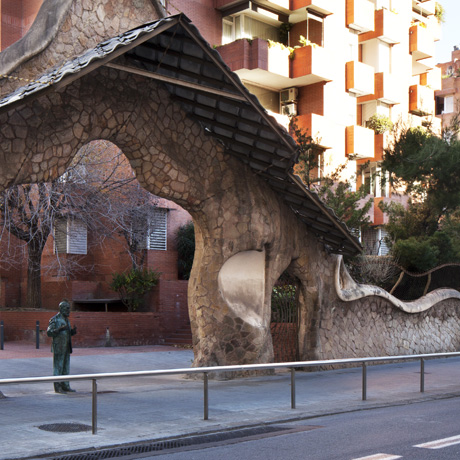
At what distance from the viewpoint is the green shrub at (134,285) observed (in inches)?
1027

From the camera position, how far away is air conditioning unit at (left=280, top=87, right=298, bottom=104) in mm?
35438

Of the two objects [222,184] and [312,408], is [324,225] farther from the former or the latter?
[312,408]

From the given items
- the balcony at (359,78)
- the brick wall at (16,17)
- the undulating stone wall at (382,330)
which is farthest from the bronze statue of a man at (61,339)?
the balcony at (359,78)

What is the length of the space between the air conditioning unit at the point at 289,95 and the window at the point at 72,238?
12.1 metres

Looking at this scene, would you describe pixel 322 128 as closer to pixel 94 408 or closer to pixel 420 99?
pixel 420 99

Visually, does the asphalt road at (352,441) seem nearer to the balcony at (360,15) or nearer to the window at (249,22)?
the window at (249,22)

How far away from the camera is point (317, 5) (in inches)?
1335

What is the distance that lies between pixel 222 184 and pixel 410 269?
14087 mm

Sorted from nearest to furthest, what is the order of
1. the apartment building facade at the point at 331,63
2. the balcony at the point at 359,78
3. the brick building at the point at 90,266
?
the brick building at the point at 90,266 → the apartment building facade at the point at 331,63 → the balcony at the point at 359,78

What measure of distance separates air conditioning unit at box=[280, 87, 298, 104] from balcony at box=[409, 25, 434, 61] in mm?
11149

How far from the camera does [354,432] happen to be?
9.97 metres

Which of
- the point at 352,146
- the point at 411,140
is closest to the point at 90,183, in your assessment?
the point at 411,140

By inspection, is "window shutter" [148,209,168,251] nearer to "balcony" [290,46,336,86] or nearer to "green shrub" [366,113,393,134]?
"balcony" [290,46,336,86]

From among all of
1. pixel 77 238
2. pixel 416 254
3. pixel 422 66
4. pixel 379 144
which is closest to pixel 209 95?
pixel 416 254
